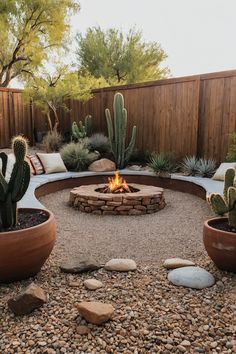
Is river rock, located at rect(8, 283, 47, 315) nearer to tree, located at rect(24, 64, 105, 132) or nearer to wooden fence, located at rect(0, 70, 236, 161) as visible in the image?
wooden fence, located at rect(0, 70, 236, 161)

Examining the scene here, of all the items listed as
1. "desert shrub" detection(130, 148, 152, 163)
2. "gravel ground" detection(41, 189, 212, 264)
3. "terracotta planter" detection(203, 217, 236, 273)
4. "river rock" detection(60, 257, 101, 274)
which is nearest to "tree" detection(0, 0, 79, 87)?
Answer: "desert shrub" detection(130, 148, 152, 163)

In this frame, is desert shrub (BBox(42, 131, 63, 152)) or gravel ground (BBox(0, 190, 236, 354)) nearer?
gravel ground (BBox(0, 190, 236, 354))

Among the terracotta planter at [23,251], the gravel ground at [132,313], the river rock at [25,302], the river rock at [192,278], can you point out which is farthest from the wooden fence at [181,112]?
the river rock at [25,302]

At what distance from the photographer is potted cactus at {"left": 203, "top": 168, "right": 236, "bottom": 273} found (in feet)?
8.13

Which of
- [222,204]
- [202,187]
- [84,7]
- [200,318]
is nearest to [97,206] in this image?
[202,187]

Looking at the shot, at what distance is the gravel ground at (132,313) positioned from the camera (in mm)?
1743

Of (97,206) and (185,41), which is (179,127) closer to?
(97,206)

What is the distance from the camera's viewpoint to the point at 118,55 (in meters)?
15.3

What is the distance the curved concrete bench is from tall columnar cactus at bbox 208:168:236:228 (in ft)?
6.73

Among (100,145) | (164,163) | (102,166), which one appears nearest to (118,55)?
(100,145)

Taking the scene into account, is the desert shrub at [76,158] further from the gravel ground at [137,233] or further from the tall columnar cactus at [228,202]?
the tall columnar cactus at [228,202]

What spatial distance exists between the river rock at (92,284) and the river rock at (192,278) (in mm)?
538

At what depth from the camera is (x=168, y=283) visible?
7.95ft

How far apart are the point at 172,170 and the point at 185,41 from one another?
6.79 meters
